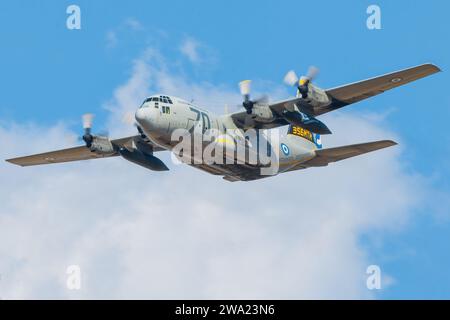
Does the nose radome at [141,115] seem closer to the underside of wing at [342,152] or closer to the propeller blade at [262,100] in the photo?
the propeller blade at [262,100]

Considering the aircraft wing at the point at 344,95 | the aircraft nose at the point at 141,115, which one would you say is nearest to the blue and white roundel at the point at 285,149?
the aircraft wing at the point at 344,95

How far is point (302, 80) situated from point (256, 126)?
3871 millimetres

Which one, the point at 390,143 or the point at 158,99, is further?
the point at 390,143

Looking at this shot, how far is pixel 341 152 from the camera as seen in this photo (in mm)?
41844

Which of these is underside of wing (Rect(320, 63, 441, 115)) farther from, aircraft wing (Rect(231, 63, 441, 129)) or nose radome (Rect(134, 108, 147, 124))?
nose radome (Rect(134, 108, 147, 124))

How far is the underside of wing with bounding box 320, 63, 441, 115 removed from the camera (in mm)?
37750

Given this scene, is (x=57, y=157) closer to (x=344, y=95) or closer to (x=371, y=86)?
(x=344, y=95)

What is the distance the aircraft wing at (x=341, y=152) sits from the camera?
132ft

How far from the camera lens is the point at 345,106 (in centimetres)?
4091

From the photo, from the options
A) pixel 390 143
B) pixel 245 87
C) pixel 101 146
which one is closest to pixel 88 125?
pixel 101 146

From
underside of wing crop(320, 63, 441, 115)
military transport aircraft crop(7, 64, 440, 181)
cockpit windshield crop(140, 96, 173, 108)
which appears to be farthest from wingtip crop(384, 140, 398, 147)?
cockpit windshield crop(140, 96, 173, 108)
